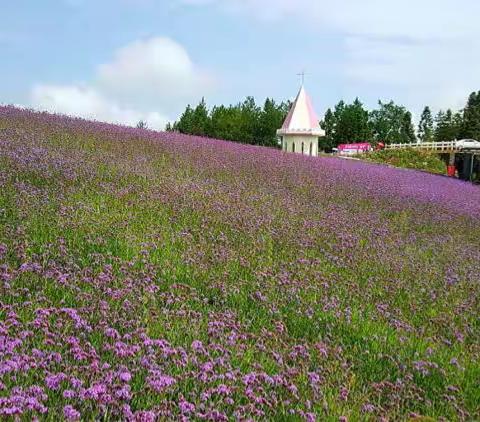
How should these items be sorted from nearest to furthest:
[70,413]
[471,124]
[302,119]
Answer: [70,413] < [302,119] < [471,124]

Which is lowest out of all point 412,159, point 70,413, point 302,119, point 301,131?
point 412,159

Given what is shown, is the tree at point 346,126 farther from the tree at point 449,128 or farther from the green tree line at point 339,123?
the tree at point 449,128

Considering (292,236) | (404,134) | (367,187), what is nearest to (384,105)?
(404,134)

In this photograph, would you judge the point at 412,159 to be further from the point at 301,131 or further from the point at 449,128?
the point at 449,128

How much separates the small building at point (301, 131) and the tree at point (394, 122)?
148ft

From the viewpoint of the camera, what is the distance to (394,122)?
79312mm

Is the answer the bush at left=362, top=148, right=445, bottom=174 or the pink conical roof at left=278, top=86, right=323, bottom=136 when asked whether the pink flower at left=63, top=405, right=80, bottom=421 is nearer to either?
the pink conical roof at left=278, top=86, right=323, bottom=136

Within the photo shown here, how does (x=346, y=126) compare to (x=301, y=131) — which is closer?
(x=301, y=131)

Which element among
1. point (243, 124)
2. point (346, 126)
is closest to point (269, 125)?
point (243, 124)

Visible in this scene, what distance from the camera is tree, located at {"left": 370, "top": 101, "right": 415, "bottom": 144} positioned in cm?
7469

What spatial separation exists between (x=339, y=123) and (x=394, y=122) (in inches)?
860

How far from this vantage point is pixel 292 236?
584 cm

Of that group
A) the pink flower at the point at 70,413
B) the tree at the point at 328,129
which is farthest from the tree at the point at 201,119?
the pink flower at the point at 70,413

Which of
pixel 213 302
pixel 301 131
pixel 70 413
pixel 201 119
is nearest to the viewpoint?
pixel 70 413
